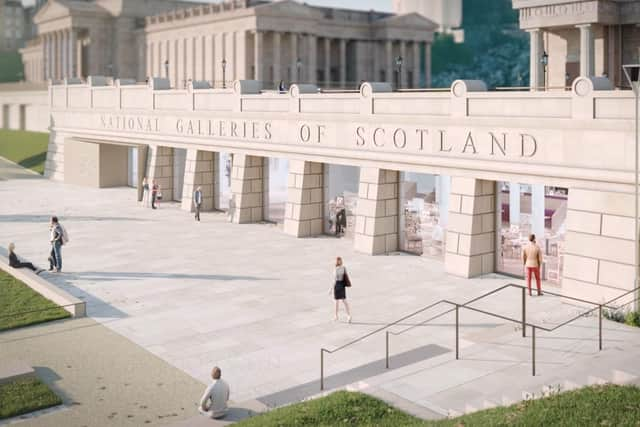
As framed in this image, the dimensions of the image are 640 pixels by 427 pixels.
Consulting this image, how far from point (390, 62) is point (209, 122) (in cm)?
7013

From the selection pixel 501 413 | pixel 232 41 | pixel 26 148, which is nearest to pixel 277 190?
pixel 501 413

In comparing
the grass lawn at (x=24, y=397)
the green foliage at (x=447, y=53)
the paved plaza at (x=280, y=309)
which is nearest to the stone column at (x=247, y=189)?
the paved plaza at (x=280, y=309)

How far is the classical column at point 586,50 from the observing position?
41.1m

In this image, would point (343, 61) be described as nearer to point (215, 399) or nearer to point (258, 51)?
point (258, 51)

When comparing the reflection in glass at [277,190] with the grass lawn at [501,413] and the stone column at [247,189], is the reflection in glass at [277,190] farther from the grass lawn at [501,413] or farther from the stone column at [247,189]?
the grass lawn at [501,413]

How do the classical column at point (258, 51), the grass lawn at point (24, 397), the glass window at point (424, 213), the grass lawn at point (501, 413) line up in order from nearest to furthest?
the grass lawn at point (501, 413) → the grass lawn at point (24, 397) → the glass window at point (424, 213) → the classical column at point (258, 51)

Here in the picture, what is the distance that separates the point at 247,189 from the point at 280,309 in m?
15.9

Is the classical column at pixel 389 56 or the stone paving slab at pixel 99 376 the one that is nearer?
the stone paving slab at pixel 99 376

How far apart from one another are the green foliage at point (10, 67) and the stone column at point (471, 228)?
143 metres

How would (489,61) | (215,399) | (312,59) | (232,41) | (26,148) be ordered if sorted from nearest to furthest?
(215,399), (26,148), (232,41), (312,59), (489,61)

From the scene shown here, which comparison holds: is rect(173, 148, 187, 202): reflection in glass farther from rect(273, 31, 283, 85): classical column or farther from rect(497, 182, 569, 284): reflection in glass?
rect(273, 31, 283, 85): classical column

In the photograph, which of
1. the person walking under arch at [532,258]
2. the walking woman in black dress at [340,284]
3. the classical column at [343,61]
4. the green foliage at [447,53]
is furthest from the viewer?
the green foliage at [447,53]

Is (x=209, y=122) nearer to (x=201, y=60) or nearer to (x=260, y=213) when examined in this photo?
(x=260, y=213)

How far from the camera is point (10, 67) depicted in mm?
156250
